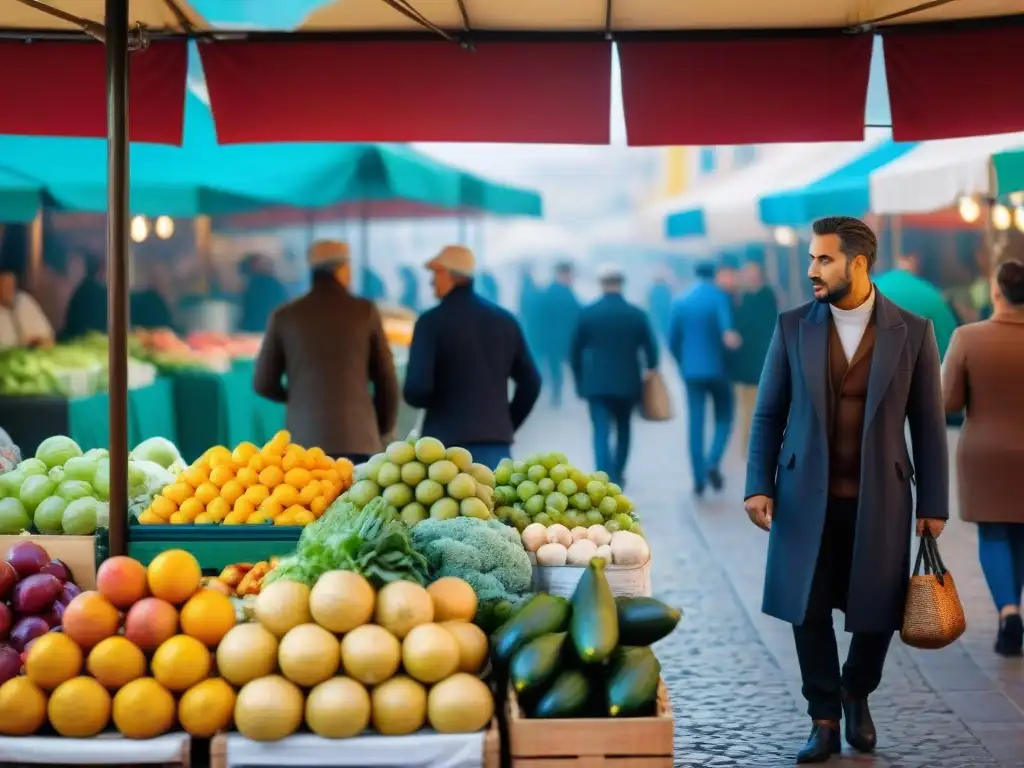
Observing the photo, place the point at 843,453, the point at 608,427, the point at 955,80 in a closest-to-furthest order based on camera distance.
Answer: the point at 843,453 < the point at 955,80 < the point at 608,427

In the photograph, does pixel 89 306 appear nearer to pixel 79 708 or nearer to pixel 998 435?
pixel 998 435

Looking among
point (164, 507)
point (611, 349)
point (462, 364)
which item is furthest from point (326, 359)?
point (611, 349)

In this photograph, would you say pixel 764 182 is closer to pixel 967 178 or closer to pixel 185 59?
pixel 967 178

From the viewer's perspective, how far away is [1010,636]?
23.6 ft

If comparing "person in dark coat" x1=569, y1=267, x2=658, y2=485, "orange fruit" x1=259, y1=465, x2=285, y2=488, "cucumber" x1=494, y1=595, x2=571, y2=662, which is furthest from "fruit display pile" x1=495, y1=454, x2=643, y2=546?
"person in dark coat" x1=569, y1=267, x2=658, y2=485

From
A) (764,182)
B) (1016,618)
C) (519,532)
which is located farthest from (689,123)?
(764,182)

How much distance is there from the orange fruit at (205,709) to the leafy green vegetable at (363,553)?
0.42 metres

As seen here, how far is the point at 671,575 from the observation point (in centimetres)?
941

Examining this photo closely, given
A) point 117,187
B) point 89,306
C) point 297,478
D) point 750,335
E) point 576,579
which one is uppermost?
point 89,306

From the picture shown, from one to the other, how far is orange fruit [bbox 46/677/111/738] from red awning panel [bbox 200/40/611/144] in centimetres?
364

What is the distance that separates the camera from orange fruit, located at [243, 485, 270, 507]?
525 centimetres

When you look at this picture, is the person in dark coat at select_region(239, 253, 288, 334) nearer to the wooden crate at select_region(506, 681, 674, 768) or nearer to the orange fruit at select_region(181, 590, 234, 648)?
the orange fruit at select_region(181, 590, 234, 648)

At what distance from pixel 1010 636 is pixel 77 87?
5551 millimetres

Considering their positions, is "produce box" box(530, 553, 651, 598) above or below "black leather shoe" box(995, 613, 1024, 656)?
above
